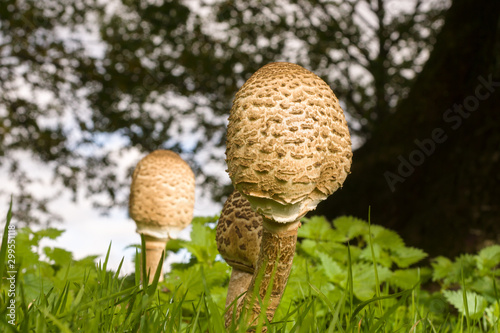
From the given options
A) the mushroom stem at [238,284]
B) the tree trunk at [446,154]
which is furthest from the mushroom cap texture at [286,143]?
the tree trunk at [446,154]

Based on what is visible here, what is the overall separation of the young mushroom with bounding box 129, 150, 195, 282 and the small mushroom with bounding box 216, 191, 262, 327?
2.47 feet

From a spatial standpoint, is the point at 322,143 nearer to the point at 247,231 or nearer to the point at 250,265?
the point at 247,231

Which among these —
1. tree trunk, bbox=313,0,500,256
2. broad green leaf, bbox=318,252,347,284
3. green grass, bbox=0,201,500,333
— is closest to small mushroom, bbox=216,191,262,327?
green grass, bbox=0,201,500,333

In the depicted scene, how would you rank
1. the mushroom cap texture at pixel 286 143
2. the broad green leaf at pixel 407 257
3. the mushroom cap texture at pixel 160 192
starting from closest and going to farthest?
the mushroom cap texture at pixel 286 143, the mushroom cap texture at pixel 160 192, the broad green leaf at pixel 407 257

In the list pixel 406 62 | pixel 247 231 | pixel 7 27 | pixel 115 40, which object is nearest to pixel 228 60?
pixel 115 40

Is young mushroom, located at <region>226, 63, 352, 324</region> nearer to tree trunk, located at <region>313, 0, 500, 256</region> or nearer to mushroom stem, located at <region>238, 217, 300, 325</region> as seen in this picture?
mushroom stem, located at <region>238, 217, 300, 325</region>

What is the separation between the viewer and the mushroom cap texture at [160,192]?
8.36 feet

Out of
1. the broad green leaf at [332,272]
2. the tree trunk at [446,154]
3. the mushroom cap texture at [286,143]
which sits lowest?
the broad green leaf at [332,272]

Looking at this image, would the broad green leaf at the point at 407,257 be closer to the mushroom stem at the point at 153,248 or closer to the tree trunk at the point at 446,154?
the tree trunk at the point at 446,154

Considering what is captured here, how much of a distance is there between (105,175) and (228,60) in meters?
2.63

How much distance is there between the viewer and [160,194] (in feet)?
8.36

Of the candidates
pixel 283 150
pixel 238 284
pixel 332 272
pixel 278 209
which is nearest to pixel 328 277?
pixel 332 272

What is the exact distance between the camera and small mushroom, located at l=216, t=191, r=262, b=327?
5.82ft

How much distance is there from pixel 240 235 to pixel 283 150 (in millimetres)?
577
